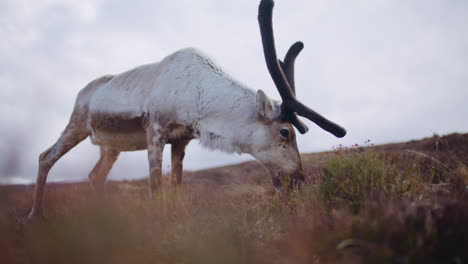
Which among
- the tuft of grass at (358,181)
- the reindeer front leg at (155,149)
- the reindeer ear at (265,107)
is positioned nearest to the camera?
the tuft of grass at (358,181)

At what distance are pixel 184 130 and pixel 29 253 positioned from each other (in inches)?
104

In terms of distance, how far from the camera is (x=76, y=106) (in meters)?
6.51

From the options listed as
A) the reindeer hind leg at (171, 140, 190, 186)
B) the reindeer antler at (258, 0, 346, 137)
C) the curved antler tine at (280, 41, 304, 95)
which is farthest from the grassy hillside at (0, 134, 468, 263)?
the curved antler tine at (280, 41, 304, 95)

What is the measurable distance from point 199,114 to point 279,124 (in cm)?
116

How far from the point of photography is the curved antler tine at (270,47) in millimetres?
4391

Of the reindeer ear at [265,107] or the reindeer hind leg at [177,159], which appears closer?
the reindeer ear at [265,107]

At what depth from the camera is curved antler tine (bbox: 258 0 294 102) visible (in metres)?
4.39

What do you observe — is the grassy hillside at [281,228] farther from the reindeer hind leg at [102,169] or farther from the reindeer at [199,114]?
the reindeer hind leg at [102,169]

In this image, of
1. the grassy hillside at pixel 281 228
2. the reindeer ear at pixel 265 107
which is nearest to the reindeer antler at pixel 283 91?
the reindeer ear at pixel 265 107

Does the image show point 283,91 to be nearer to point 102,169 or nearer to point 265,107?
point 265,107

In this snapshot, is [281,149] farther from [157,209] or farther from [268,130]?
[157,209]

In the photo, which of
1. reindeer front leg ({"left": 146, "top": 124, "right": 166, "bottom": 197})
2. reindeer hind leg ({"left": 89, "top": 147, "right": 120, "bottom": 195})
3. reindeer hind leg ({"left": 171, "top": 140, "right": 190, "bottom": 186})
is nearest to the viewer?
reindeer front leg ({"left": 146, "top": 124, "right": 166, "bottom": 197})

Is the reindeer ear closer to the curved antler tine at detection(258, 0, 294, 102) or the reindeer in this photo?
the reindeer

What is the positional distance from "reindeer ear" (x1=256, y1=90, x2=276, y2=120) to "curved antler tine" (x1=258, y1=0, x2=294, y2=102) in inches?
9.3
